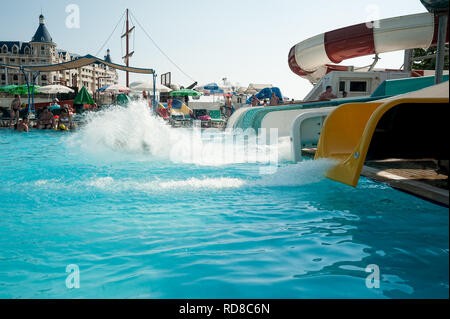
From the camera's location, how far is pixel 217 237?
3201mm

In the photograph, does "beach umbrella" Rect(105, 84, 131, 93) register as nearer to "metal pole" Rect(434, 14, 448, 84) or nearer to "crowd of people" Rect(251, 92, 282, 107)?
"crowd of people" Rect(251, 92, 282, 107)

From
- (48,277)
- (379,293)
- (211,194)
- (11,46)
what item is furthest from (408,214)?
(11,46)

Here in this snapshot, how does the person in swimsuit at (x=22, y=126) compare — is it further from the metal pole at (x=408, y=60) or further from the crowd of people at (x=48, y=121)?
the metal pole at (x=408, y=60)

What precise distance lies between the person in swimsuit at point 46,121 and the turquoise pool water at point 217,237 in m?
10.9

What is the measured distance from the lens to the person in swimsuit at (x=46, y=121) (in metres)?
15.9

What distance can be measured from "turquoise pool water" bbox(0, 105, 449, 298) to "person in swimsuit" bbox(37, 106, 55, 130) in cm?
1088

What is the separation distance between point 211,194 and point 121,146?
5308mm

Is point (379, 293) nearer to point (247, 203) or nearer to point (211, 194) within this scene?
point (247, 203)

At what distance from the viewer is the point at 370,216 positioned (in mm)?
3648

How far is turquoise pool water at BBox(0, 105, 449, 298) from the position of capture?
7.75 ft

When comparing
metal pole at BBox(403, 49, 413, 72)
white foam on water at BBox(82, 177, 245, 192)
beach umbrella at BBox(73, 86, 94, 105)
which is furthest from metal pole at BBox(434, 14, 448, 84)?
beach umbrella at BBox(73, 86, 94, 105)

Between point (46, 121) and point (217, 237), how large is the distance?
1508 centimetres

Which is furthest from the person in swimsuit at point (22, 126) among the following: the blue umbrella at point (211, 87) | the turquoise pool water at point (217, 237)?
the blue umbrella at point (211, 87)

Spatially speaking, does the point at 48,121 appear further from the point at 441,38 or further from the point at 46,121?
the point at 441,38
